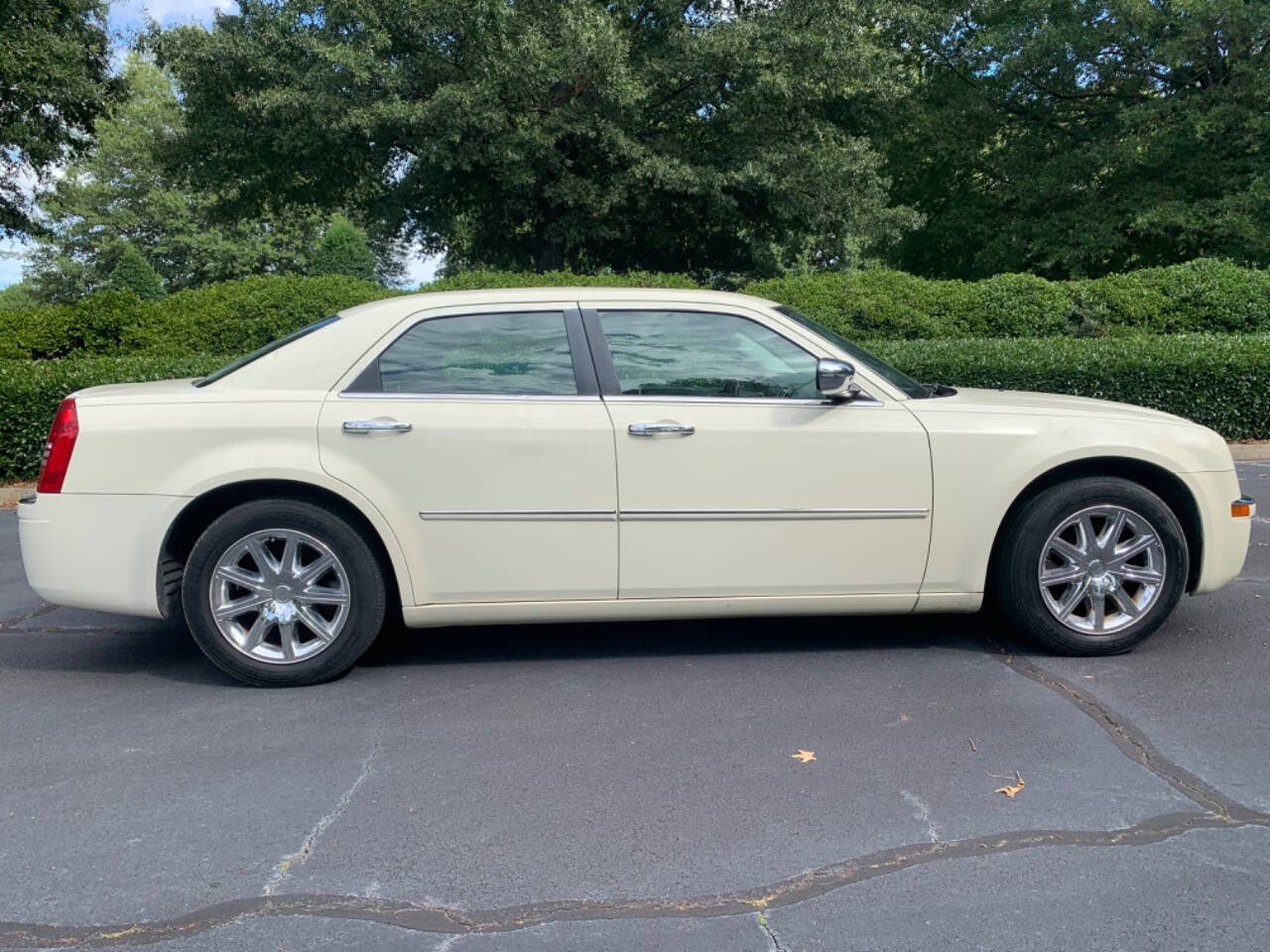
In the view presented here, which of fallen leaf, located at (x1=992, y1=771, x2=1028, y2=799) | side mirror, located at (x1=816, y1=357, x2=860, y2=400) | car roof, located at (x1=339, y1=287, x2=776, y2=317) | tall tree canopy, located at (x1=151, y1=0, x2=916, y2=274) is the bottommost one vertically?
fallen leaf, located at (x1=992, y1=771, x2=1028, y2=799)

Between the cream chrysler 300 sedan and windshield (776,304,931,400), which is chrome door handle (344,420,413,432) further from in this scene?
windshield (776,304,931,400)

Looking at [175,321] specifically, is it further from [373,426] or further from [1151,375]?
[1151,375]

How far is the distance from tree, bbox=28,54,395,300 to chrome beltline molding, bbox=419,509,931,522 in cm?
3705

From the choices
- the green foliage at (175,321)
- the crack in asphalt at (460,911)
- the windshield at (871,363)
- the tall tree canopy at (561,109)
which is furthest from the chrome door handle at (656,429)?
the tall tree canopy at (561,109)

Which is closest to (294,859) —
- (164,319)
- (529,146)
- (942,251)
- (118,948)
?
(118,948)

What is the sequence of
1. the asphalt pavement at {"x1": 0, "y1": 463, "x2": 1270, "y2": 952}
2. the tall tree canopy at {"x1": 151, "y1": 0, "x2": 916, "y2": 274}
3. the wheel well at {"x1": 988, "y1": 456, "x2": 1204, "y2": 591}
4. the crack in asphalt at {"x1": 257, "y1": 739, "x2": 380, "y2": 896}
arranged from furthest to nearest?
the tall tree canopy at {"x1": 151, "y1": 0, "x2": 916, "y2": 274}
the wheel well at {"x1": 988, "y1": 456, "x2": 1204, "y2": 591}
the crack in asphalt at {"x1": 257, "y1": 739, "x2": 380, "y2": 896}
the asphalt pavement at {"x1": 0, "y1": 463, "x2": 1270, "y2": 952}

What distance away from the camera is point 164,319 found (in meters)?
13.4

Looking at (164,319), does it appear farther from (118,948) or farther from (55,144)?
(118,948)

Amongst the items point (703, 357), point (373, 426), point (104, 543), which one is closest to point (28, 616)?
point (104, 543)

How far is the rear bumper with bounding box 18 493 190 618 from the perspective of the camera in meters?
4.40

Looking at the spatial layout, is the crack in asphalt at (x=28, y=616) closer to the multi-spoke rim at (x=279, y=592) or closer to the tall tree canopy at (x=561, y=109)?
the multi-spoke rim at (x=279, y=592)

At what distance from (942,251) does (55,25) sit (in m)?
18.3

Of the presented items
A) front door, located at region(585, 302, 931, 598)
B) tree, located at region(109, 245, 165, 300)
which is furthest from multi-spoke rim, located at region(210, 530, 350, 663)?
tree, located at region(109, 245, 165, 300)

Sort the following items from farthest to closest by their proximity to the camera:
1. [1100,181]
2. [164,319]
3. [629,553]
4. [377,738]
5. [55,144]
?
[1100,181]
[55,144]
[164,319]
[629,553]
[377,738]
